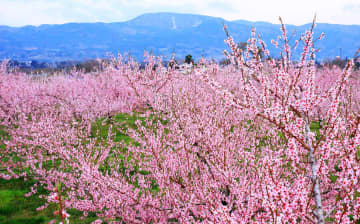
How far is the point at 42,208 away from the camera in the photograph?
698 cm

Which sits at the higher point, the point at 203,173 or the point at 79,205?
the point at 203,173

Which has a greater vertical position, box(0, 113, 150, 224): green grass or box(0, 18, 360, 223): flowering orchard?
box(0, 18, 360, 223): flowering orchard

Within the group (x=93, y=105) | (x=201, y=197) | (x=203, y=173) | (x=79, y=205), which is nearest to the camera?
(x=201, y=197)

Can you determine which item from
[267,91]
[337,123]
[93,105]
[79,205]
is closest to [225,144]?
[267,91]

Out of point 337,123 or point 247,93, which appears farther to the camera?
point 247,93

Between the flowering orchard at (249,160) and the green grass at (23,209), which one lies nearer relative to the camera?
the flowering orchard at (249,160)

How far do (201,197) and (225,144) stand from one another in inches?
38.5

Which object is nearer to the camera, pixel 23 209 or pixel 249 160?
pixel 249 160

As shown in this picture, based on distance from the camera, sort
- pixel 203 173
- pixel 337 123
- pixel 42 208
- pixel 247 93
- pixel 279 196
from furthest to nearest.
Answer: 1. pixel 42 208
2. pixel 203 173
3. pixel 247 93
4. pixel 337 123
5. pixel 279 196

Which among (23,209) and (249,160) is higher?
(249,160)

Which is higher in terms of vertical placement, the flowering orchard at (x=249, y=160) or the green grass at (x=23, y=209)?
the flowering orchard at (x=249, y=160)

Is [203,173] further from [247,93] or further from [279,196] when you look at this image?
[279,196]

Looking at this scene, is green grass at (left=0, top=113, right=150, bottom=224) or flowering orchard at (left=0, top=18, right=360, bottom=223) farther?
green grass at (left=0, top=113, right=150, bottom=224)

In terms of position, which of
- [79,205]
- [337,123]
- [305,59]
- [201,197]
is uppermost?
[305,59]
